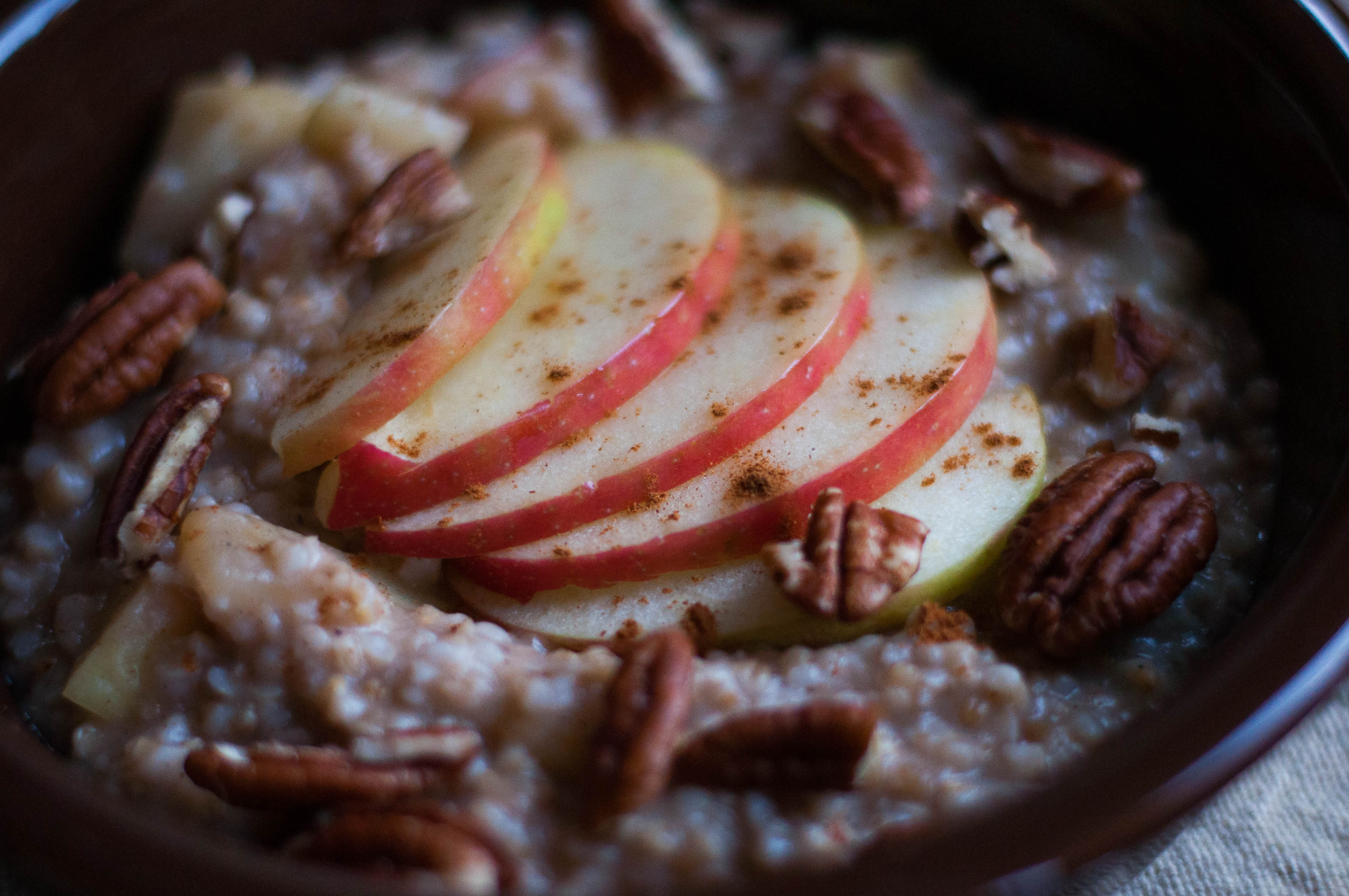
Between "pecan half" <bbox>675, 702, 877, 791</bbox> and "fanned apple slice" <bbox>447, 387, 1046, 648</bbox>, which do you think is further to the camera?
"fanned apple slice" <bbox>447, 387, 1046, 648</bbox>

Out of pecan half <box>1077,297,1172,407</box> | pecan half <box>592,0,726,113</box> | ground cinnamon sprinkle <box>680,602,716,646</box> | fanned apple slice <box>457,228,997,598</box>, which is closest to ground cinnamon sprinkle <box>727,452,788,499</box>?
fanned apple slice <box>457,228,997,598</box>

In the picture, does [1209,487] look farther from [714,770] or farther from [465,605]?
[465,605]

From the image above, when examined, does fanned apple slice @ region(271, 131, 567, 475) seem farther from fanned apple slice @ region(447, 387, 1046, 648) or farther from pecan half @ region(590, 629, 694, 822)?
pecan half @ region(590, 629, 694, 822)

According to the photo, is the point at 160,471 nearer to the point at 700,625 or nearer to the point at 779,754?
the point at 700,625

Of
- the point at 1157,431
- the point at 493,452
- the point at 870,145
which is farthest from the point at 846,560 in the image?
the point at 870,145

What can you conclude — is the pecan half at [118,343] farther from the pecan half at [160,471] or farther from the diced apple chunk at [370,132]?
the diced apple chunk at [370,132]

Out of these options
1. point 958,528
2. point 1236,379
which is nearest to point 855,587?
point 958,528
